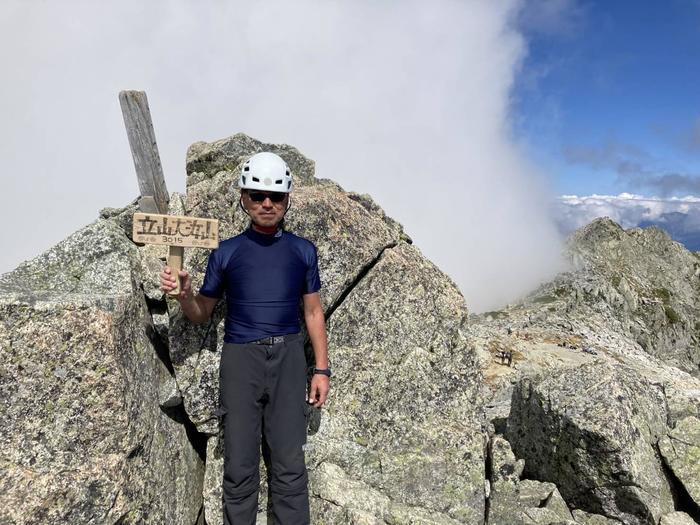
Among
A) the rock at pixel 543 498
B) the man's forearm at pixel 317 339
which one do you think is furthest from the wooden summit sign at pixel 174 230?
the rock at pixel 543 498

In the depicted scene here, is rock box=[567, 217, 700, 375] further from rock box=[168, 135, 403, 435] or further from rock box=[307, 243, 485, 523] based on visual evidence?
rock box=[168, 135, 403, 435]

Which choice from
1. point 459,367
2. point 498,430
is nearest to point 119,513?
point 459,367

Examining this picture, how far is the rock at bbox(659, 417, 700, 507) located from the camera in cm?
1208

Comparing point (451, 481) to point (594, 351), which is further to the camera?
point (594, 351)

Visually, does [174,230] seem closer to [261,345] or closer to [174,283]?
A: [174,283]

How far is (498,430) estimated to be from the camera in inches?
637

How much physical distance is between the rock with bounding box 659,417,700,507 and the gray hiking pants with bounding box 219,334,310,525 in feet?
33.5

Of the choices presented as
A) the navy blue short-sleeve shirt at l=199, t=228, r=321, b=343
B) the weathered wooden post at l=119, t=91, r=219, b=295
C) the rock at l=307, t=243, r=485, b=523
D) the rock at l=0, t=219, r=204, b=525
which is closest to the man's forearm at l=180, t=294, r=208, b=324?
the navy blue short-sleeve shirt at l=199, t=228, r=321, b=343

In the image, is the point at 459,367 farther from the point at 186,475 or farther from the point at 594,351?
the point at 594,351

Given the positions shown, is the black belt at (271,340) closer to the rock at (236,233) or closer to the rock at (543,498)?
the rock at (236,233)

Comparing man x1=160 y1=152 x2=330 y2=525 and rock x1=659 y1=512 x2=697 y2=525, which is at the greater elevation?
man x1=160 y1=152 x2=330 y2=525

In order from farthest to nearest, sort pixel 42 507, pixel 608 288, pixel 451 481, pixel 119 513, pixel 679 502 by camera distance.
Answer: pixel 608 288
pixel 679 502
pixel 451 481
pixel 119 513
pixel 42 507

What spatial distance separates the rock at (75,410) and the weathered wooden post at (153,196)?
6.06ft

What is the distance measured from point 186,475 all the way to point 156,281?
465cm
